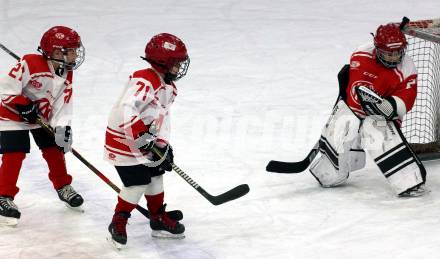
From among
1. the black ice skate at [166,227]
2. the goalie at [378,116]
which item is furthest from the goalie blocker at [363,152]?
the black ice skate at [166,227]

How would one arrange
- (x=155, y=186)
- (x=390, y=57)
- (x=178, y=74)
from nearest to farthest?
(x=178, y=74) → (x=155, y=186) → (x=390, y=57)

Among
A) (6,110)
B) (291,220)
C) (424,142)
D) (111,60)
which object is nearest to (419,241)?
(291,220)

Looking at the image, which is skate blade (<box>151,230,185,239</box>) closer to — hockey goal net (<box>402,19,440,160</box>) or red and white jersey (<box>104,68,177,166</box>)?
red and white jersey (<box>104,68,177,166</box>)

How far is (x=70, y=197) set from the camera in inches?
153

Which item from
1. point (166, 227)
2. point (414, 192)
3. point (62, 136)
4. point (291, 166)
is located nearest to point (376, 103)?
point (414, 192)

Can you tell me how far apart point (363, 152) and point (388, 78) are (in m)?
0.39

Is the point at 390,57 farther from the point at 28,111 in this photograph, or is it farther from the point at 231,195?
the point at 28,111

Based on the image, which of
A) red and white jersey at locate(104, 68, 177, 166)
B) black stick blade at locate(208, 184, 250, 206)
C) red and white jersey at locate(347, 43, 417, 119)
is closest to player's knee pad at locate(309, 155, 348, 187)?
red and white jersey at locate(347, 43, 417, 119)

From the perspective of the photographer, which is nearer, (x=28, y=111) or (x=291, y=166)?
(x=28, y=111)

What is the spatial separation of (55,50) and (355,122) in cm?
141

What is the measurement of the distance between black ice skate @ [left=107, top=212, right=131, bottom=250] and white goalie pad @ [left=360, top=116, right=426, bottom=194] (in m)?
1.25

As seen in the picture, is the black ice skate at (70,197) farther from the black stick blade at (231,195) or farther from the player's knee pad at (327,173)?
the player's knee pad at (327,173)

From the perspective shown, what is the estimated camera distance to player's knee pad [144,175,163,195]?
3.60 meters

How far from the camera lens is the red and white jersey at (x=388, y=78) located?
4039mm
